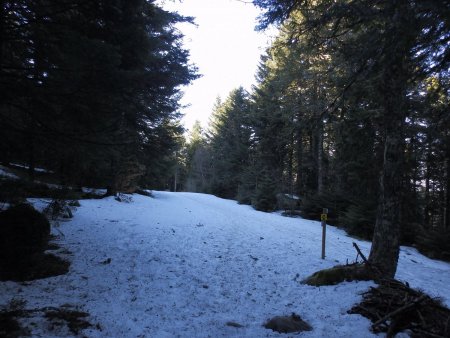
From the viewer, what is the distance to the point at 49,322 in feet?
13.2

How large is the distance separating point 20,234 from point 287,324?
463cm

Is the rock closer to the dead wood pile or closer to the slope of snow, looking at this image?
the slope of snow

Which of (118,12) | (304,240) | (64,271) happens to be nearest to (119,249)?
(64,271)

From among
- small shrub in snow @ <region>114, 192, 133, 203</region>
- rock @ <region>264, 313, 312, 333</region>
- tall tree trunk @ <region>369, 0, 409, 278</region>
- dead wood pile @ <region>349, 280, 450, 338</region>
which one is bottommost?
rock @ <region>264, 313, 312, 333</region>

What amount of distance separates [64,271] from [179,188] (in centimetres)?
5796

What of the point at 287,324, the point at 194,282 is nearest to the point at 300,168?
the point at 194,282

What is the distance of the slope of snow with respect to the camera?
186 inches

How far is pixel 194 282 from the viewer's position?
6.65 meters

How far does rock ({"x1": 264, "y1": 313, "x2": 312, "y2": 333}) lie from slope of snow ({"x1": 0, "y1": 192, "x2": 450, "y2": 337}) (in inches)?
5.4

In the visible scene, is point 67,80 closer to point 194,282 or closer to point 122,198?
point 194,282

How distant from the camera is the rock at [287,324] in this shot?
4733 mm

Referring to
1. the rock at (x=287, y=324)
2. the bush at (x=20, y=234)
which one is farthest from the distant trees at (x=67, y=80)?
the rock at (x=287, y=324)

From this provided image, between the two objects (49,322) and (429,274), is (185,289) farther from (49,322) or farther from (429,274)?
(429,274)

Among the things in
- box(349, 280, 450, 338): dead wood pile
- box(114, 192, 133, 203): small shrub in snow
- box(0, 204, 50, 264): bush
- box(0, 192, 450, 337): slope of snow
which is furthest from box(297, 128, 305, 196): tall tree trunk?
box(0, 204, 50, 264): bush
